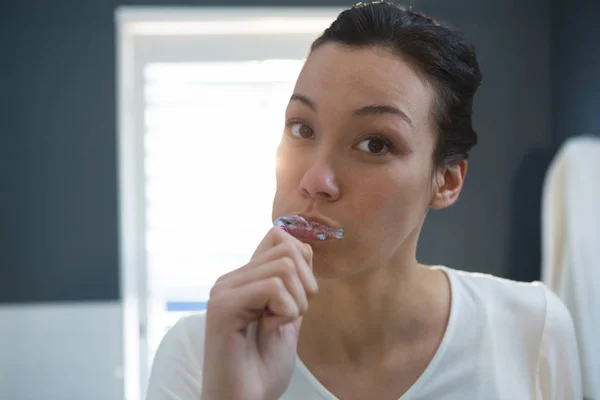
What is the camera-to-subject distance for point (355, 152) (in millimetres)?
634

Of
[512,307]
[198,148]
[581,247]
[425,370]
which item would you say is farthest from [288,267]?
[198,148]

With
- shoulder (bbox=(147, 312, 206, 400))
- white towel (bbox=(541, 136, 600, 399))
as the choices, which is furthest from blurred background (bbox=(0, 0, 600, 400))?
shoulder (bbox=(147, 312, 206, 400))

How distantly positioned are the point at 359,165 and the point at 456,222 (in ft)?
4.43

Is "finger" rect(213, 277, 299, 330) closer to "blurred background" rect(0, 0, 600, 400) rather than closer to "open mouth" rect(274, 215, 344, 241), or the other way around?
"open mouth" rect(274, 215, 344, 241)

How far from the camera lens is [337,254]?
62 centimetres

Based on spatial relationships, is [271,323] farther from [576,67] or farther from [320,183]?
[576,67]

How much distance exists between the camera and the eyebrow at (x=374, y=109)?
Answer: 0.62 metres

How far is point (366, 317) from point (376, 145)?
255 mm

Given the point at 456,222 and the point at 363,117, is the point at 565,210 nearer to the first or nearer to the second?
the point at 456,222

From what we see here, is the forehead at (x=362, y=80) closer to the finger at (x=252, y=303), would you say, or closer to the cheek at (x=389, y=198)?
the cheek at (x=389, y=198)

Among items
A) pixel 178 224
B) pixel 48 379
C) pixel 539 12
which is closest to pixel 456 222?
pixel 539 12

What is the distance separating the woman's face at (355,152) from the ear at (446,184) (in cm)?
8

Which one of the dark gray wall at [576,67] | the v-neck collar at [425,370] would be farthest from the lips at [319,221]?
the dark gray wall at [576,67]

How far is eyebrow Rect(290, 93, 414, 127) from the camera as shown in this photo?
620 mm
